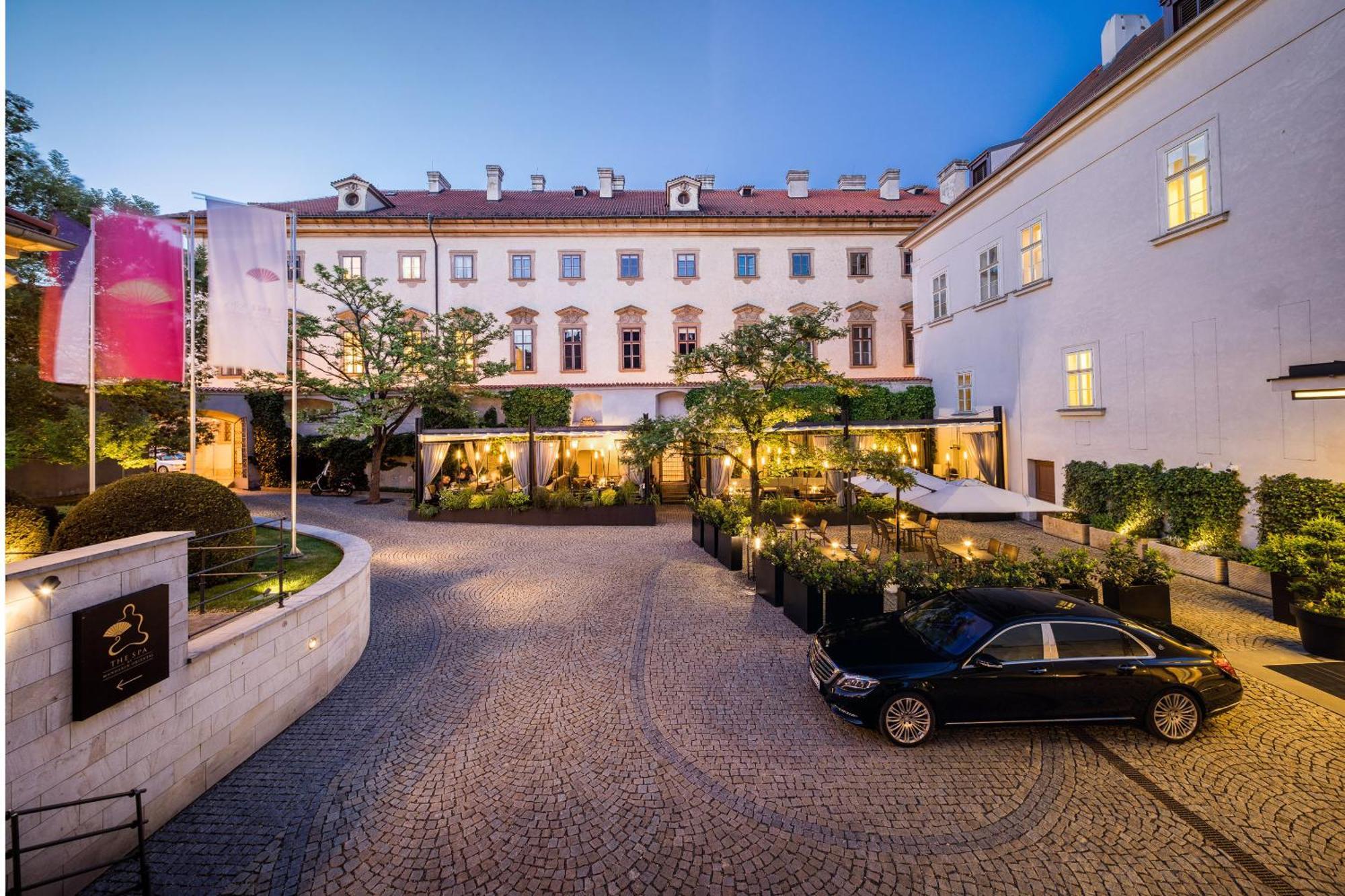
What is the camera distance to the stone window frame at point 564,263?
97.2 feet

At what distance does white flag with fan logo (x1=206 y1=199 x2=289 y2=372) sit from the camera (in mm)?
9672

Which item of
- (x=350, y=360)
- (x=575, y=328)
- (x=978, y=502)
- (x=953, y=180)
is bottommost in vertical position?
(x=978, y=502)

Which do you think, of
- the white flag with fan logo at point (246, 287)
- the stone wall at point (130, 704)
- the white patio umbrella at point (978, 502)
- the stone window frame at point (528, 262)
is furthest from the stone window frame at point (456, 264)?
the stone wall at point (130, 704)

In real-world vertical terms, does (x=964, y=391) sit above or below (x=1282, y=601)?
above

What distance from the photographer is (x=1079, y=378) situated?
16.2 meters

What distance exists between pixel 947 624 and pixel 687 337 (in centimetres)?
2478

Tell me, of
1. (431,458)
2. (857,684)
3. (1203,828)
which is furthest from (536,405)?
(1203,828)

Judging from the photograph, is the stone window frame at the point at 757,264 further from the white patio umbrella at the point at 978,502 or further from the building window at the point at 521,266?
the white patio umbrella at the point at 978,502

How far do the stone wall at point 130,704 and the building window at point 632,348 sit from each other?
2393 cm

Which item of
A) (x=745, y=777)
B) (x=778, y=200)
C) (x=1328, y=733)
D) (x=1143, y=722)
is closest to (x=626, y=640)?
(x=745, y=777)

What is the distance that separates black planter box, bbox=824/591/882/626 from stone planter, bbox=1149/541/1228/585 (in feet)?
20.9

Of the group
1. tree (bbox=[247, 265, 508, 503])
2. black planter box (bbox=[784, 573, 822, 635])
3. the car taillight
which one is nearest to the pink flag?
tree (bbox=[247, 265, 508, 503])

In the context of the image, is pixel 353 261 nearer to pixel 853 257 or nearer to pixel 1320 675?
pixel 853 257

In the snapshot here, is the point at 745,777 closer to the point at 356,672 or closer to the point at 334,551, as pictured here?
the point at 356,672
